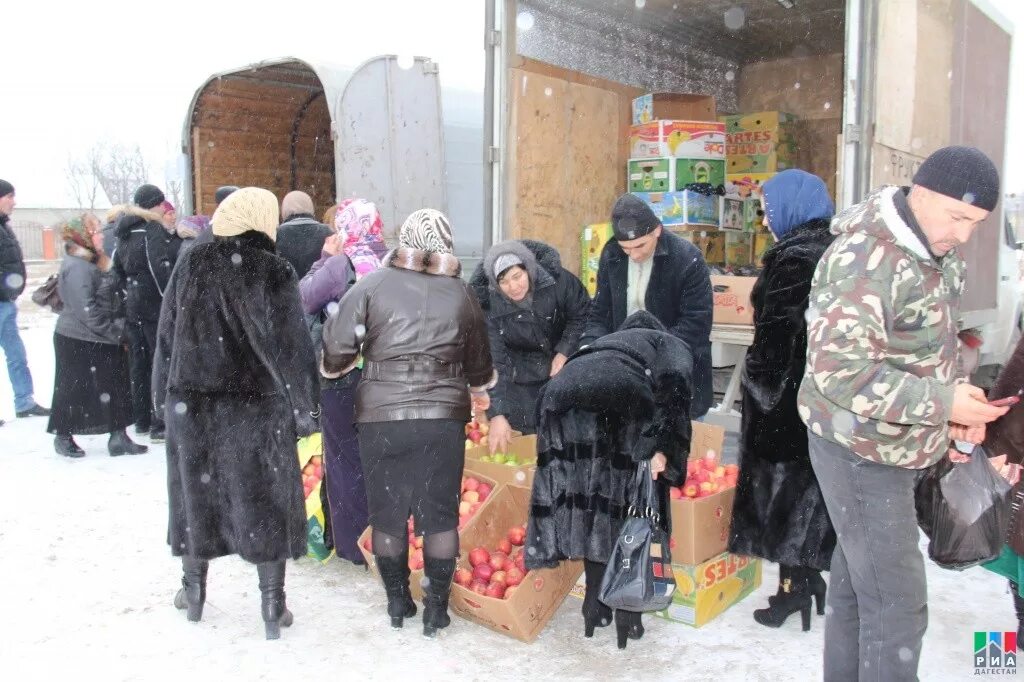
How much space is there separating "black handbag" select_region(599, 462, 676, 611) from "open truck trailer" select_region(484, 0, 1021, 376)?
8.16 ft

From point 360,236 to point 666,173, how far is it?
3.29 meters

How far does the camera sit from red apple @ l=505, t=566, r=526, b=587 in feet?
12.8

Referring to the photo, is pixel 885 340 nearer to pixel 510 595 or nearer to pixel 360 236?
pixel 510 595

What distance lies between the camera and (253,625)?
390 cm

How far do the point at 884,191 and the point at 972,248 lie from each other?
469 cm

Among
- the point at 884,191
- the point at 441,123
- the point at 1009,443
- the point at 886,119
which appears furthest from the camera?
the point at 441,123

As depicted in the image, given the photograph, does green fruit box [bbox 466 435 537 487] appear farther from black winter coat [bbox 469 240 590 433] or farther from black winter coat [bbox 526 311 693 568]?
black winter coat [bbox 526 311 693 568]

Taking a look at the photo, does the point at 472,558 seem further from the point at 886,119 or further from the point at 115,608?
the point at 886,119

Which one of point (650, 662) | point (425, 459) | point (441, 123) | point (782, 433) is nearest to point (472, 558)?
point (425, 459)

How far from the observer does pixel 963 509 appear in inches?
103

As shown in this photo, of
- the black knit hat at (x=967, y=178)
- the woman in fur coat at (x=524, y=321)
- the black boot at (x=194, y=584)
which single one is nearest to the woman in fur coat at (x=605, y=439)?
the woman in fur coat at (x=524, y=321)

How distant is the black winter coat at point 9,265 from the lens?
729 centimetres

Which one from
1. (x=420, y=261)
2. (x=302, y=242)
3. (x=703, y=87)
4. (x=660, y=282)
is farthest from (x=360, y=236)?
(x=703, y=87)

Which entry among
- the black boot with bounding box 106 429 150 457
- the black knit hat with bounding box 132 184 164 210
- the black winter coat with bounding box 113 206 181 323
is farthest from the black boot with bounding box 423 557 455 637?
the black knit hat with bounding box 132 184 164 210
